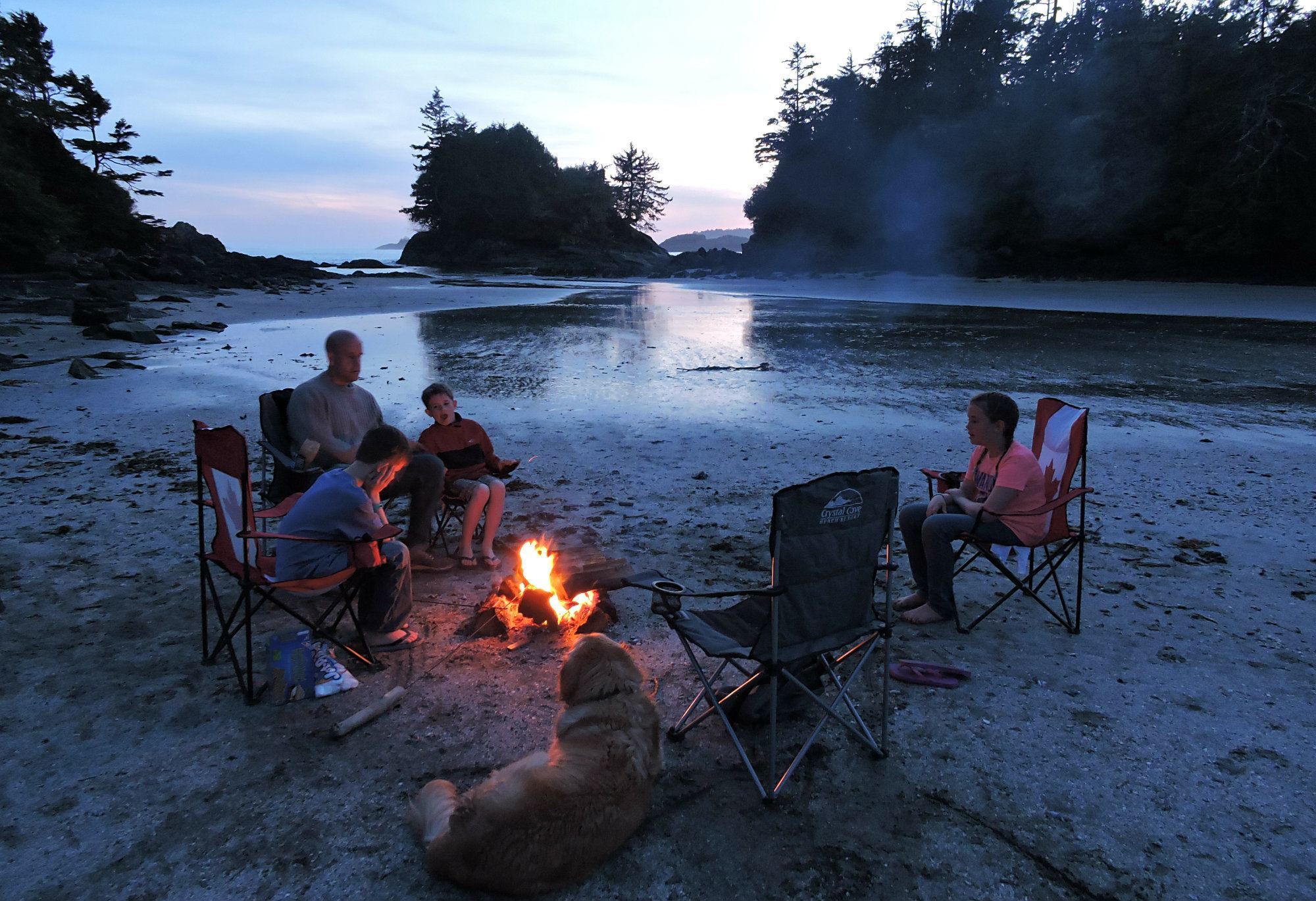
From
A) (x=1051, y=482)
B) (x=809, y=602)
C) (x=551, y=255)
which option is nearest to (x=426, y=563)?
(x=809, y=602)

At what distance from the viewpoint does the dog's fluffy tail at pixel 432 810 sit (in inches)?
91.4

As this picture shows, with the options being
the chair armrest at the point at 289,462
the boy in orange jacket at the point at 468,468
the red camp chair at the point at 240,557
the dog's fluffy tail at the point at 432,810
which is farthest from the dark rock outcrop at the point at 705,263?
the dog's fluffy tail at the point at 432,810

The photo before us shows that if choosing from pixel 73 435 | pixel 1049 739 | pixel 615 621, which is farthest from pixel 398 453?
pixel 73 435

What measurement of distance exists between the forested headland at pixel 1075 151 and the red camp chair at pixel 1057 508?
113 feet

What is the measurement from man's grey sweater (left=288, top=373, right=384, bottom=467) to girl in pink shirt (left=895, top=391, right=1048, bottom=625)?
3.47m

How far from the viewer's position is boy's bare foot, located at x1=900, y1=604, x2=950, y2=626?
3.95 meters

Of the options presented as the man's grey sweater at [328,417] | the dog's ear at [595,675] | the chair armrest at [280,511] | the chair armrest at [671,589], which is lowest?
the dog's ear at [595,675]

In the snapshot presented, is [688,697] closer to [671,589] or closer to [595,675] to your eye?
[671,589]

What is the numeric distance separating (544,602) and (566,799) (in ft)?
5.75

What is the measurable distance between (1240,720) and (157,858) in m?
4.10

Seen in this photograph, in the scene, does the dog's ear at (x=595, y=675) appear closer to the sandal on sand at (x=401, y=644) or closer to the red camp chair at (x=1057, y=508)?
the sandal on sand at (x=401, y=644)

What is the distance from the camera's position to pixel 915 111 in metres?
49.3

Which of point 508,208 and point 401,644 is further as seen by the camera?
point 508,208

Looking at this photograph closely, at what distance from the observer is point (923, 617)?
3953mm
